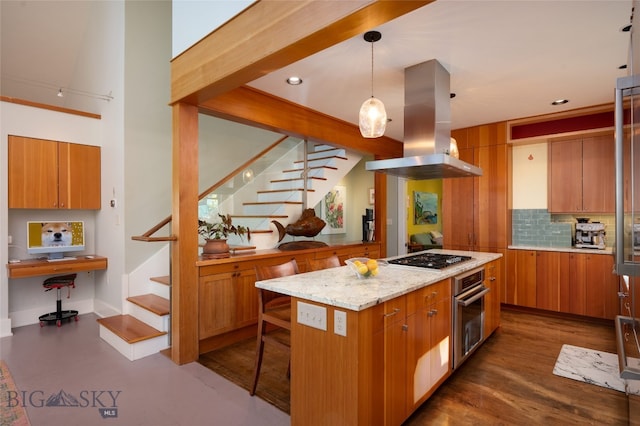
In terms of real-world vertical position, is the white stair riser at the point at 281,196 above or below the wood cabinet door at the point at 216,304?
above

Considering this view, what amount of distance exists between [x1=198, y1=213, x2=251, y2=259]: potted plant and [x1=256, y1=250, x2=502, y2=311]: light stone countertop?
4.44 feet

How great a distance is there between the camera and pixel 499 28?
2412 mm

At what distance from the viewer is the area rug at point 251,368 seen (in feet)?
8.21

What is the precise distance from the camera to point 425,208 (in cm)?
825

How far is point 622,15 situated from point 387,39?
1568mm

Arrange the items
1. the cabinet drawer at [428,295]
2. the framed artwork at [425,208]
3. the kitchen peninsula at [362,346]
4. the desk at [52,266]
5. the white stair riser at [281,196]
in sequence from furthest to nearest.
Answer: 1. the framed artwork at [425,208]
2. the white stair riser at [281,196]
3. the desk at [52,266]
4. the cabinet drawer at [428,295]
5. the kitchen peninsula at [362,346]

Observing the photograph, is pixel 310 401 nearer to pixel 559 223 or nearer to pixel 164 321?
pixel 164 321

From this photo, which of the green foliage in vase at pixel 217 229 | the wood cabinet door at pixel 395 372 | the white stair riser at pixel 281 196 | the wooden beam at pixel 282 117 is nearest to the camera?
the wood cabinet door at pixel 395 372

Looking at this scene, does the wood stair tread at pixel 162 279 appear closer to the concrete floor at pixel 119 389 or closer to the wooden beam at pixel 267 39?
the concrete floor at pixel 119 389

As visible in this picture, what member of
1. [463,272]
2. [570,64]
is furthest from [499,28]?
[463,272]

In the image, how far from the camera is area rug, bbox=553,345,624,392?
106 inches

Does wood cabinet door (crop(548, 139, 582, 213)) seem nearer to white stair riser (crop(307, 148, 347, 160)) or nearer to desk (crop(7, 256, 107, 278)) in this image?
white stair riser (crop(307, 148, 347, 160))

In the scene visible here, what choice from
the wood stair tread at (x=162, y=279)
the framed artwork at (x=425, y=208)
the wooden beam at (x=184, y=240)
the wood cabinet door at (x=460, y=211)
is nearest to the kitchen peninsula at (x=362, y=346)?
the wooden beam at (x=184, y=240)

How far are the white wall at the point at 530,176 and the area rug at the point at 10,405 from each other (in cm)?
594
